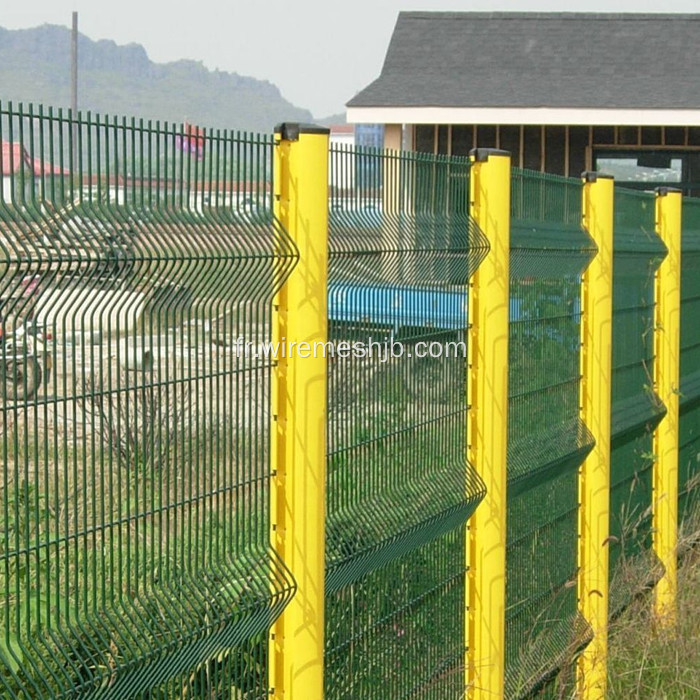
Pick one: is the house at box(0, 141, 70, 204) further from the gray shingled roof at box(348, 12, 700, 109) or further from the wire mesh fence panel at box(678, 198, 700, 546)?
the gray shingled roof at box(348, 12, 700, 109)

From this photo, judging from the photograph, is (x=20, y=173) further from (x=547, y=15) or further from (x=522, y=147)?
(x=547, y=15)

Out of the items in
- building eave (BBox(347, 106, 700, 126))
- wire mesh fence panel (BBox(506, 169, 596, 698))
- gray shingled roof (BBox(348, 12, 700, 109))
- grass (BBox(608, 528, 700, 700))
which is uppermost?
gray shingled roof (BBox(348, 12, 700, 109))

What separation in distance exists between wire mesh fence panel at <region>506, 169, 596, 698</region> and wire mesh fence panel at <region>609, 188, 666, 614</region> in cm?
49

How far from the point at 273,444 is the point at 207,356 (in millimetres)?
431

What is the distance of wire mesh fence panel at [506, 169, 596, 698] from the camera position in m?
5.08

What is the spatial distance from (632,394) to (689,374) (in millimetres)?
1479

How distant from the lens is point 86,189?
8.48 feet

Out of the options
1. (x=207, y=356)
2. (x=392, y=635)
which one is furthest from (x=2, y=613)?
(x=392, y=635)

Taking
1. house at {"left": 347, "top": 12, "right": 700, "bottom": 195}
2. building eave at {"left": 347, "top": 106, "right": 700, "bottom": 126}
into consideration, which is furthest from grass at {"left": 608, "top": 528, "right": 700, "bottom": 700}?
house at {"left": 347, "top": 12, "right": 700, "bottom": 195}

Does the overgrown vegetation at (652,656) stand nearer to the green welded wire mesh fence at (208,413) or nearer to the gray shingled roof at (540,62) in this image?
the green welded wire mesh fence at (208,413)

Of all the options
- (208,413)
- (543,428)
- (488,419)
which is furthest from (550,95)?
(208,413)

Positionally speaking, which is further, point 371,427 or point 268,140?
point 371,427

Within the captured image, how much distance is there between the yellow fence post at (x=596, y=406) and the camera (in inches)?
231

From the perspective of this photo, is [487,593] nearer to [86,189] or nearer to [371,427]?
[371,427]
